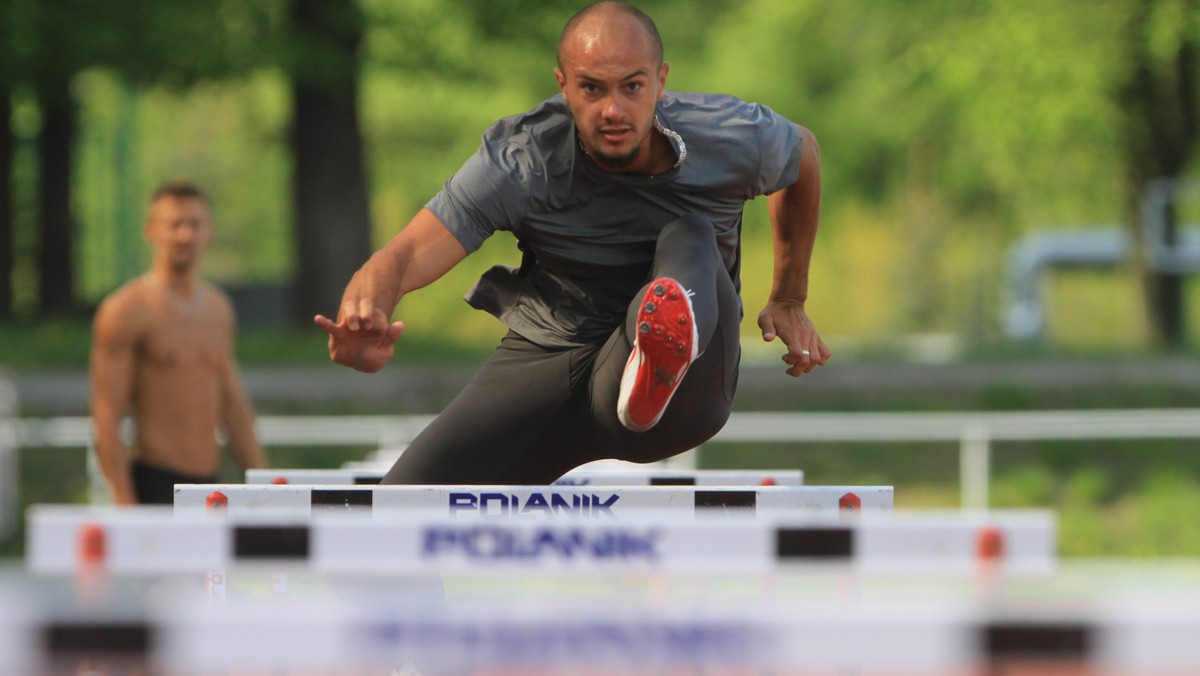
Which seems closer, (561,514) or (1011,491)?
(561,514)

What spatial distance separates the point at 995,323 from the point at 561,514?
3173cm

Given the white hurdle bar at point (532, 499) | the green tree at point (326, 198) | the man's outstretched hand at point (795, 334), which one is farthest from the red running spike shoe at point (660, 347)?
A: the green tree at point (326, 198)

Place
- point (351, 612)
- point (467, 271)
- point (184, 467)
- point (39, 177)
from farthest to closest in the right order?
point (467, 271)
point (39, 177)
point (184, 467)
point (351, 612)

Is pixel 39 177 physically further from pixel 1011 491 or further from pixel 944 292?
pixel 944 292

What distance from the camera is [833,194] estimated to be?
35406 mm

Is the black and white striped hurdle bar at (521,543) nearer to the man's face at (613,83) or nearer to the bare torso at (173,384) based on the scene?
the man's face at (613,83)

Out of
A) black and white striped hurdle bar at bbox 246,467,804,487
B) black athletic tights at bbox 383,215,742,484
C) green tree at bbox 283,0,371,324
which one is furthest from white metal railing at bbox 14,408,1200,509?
black athletic tights at bbox 383,215,742,484

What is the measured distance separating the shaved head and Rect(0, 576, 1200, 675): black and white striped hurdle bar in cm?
240

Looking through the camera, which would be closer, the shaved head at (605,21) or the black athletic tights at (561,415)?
the shaved head at (605,21)

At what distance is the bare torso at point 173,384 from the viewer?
8.54 meters

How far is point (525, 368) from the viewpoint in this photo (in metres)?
5.18

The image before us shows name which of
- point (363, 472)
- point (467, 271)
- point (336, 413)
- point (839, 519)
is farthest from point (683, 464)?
point (467, 271)

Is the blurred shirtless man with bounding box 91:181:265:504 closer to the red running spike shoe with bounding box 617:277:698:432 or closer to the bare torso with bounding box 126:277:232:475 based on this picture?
the bare torso with bounding box 126:277:232:475

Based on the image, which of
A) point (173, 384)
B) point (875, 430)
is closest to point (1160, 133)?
point (875, 430)
